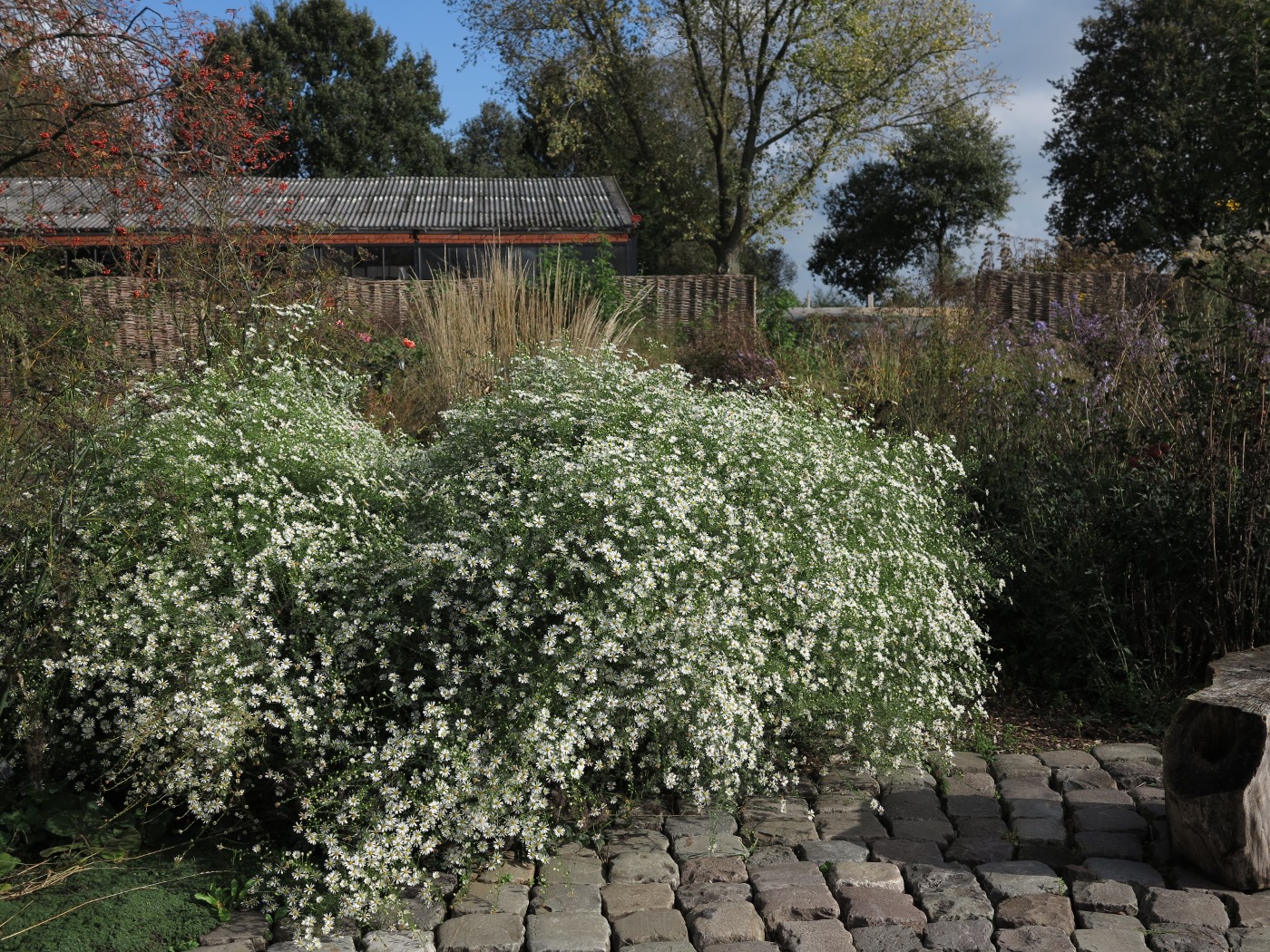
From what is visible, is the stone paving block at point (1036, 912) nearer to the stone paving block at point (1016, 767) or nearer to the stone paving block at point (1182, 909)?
the stone paving block at point (1182, 909)

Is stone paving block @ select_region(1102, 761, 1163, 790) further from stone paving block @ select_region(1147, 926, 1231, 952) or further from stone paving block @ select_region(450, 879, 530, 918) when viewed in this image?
stone paving block @ select_region(450, 879, 530, 918)

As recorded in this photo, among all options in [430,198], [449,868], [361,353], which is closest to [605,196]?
[430,198]

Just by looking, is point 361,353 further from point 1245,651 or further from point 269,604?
point 1245,651

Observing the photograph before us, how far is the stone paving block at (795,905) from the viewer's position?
9.38 ft

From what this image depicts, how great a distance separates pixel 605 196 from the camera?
1988 centimetres

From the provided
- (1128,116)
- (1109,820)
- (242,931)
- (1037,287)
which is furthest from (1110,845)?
(1128,116)

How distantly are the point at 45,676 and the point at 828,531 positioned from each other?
2.42 m

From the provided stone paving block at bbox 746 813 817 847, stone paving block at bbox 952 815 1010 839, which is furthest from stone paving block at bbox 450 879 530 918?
stone paving block at bbox 952 815 1010 839

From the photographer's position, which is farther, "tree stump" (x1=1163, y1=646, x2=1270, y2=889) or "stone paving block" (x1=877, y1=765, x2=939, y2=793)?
"stone paving block" (x1=877, y1=765, x2=939, y2=793)

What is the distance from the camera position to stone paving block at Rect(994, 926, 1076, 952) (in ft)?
8.89

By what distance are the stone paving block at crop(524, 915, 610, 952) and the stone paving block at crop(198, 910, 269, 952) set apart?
0.66m

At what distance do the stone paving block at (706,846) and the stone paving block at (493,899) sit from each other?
0.46 metres

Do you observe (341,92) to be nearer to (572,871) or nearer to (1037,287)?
(1037,287)

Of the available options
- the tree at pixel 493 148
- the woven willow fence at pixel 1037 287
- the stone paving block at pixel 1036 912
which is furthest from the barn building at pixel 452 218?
the stone paving block at pixel 1036 912
